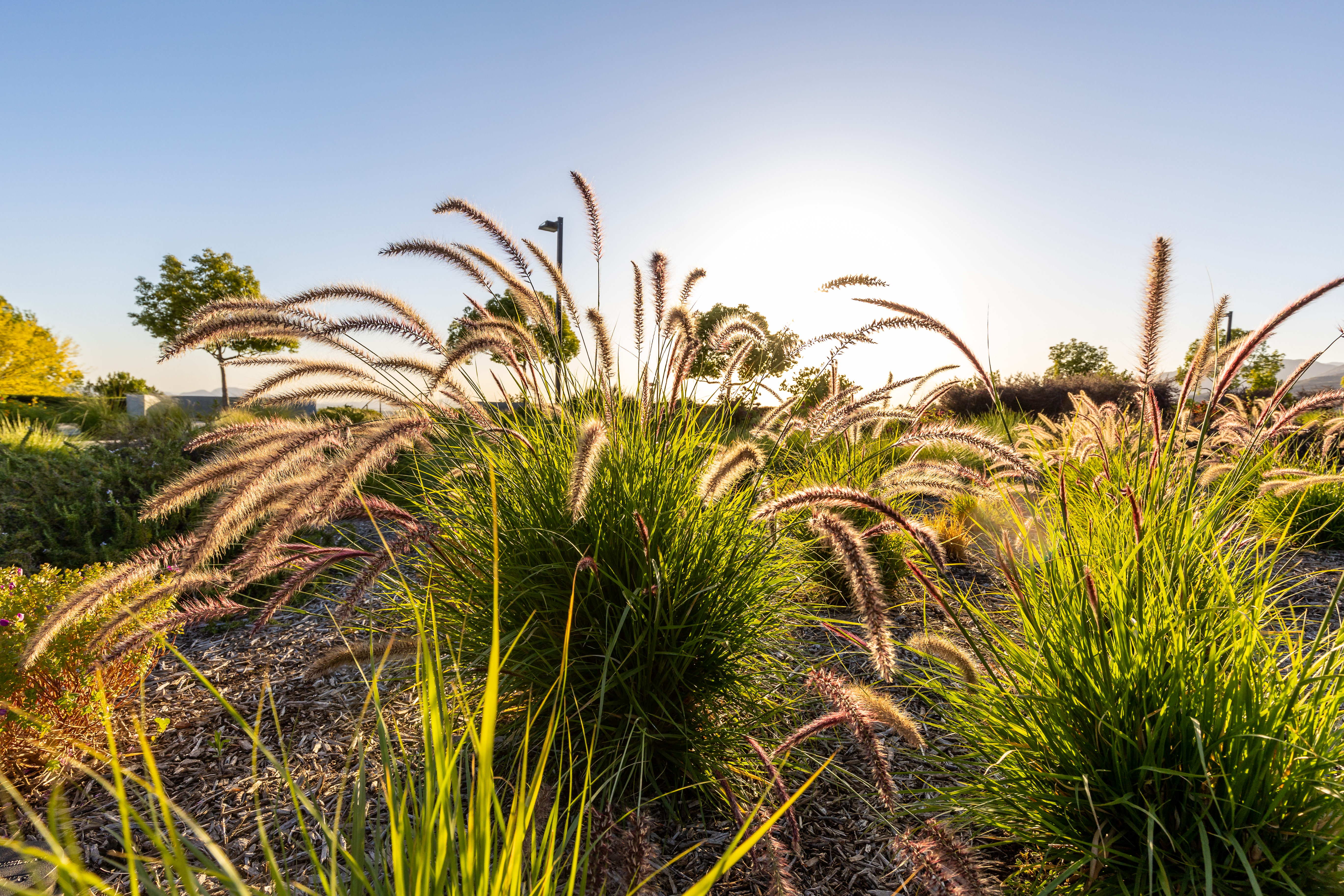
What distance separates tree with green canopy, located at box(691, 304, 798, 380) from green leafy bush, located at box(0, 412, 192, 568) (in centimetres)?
485

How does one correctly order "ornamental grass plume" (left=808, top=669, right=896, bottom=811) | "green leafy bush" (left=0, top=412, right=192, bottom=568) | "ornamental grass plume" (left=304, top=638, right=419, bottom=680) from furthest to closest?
"green leafy bush" (left=0, top=412, right=192, bottom=568), "ornamental grass plume" (left=304, top=638, right=419, bottom=680), "ornamental grass plume" (left=808, top=669, right=896, bottom=811)

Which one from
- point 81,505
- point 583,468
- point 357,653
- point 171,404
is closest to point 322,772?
point 357,653

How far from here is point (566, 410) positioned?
10.1 feet

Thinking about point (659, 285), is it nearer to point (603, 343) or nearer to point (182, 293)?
point (603, 343)

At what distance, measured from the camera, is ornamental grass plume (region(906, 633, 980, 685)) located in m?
2.10

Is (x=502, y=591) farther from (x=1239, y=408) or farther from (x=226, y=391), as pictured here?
(x=226, y=391)

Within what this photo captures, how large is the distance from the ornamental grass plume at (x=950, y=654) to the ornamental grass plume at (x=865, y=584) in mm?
315

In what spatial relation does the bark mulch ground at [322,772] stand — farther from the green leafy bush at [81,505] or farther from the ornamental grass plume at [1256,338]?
the green leafy bush at [81,505]

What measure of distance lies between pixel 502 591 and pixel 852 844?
1.55m

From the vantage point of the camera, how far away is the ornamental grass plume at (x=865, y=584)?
178 centimetres

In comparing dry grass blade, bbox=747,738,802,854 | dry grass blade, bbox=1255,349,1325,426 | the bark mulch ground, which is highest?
dry grass blade, bbox=1255,349,1325,426

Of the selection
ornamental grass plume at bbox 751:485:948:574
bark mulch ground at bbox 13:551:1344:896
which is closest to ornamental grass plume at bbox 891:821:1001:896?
bark mulch ground at bbox 13:551:1344:896

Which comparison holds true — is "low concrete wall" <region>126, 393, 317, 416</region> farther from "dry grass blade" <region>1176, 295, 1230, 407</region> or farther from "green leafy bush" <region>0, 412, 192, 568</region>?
"dry grass blade" <region>1176, 295, 1230, 407</region>

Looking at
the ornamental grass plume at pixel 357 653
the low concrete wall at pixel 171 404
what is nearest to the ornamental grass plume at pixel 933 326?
the ornamental grass plume at pixel 357 653
